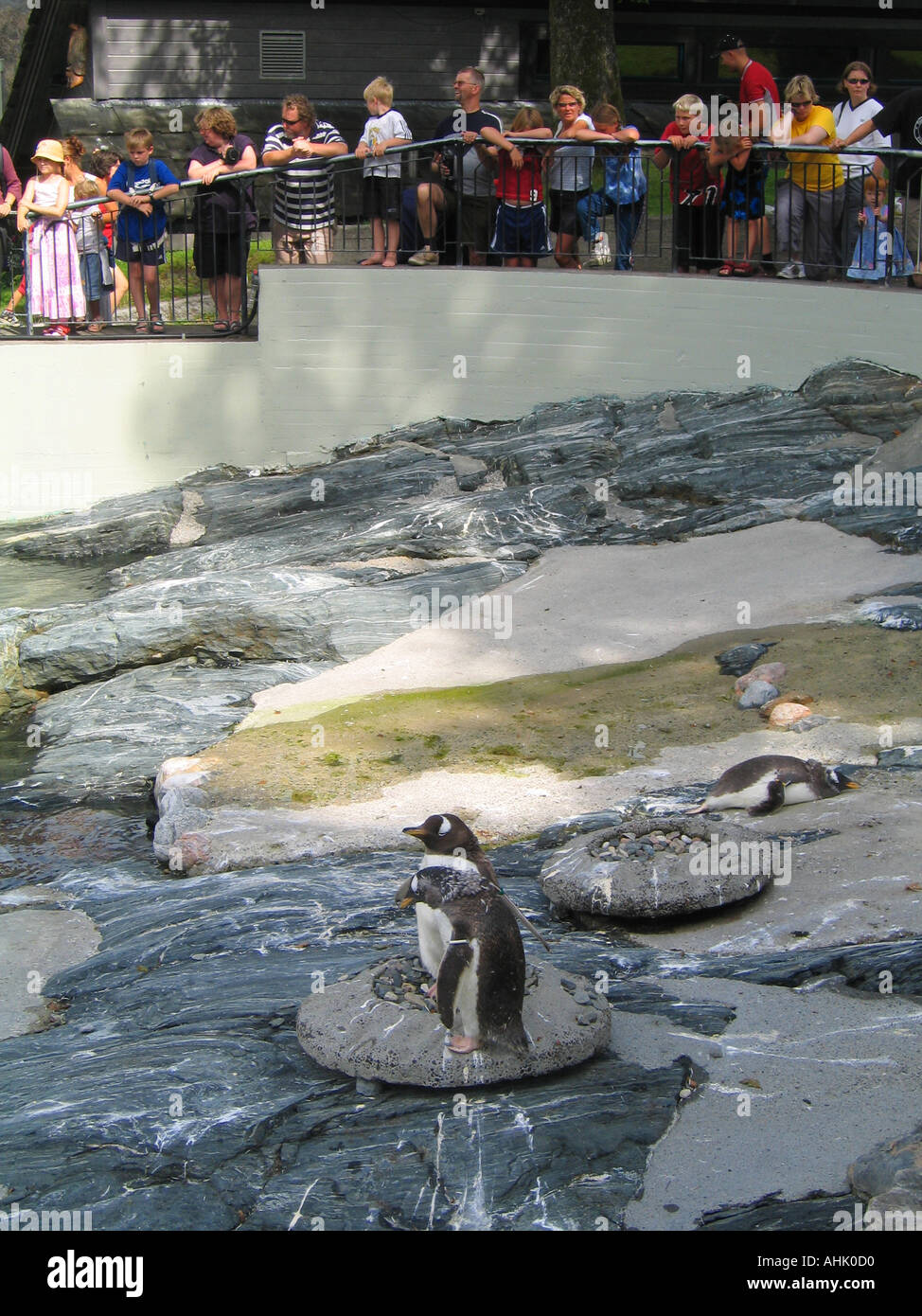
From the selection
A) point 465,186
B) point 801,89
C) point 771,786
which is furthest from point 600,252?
point 771,786

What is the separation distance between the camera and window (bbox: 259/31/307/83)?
66.7ft

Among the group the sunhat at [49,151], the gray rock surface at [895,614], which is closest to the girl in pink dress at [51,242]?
the sunhat at [49,151]

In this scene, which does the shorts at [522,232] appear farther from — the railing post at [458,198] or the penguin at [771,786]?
the penguin at [771,786]

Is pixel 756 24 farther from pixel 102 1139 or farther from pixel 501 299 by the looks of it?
pixel 102 1139

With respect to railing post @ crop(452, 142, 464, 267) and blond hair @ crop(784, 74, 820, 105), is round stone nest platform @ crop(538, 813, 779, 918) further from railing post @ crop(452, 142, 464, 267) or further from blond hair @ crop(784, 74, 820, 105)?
railing post @ crop(452, 142, 464, 267)

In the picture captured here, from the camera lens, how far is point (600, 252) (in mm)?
15555

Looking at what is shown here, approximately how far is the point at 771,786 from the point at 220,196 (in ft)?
32.8

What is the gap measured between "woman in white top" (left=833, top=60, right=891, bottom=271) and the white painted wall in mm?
1369

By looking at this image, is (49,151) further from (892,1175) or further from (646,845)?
(892,1175)

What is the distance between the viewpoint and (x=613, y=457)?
14.5 meters

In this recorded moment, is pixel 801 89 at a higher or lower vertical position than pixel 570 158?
higher

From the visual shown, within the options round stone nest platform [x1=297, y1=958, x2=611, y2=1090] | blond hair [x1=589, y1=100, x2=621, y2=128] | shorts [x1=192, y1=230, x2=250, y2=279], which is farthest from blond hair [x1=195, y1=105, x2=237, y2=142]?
round stone nest platform [x1=297, y1=958, x2=611, y2=1090]

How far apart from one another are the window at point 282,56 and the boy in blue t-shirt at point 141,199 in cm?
606
